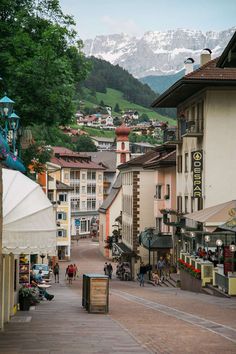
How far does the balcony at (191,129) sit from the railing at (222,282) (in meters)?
16.4

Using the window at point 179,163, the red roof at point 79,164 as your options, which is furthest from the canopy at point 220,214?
the red roof at point 79,164

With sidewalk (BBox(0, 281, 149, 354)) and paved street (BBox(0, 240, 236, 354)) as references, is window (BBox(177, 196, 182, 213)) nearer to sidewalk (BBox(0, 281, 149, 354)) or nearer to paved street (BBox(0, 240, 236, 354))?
paved street (BBox(0, 240, 236, 354))

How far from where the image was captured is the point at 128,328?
76.3ft

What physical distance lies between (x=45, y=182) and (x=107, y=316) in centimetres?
6124

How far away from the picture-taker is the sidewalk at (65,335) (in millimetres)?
18500

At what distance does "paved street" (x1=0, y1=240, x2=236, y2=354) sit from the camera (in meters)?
18.9

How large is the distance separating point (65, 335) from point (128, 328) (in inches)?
101

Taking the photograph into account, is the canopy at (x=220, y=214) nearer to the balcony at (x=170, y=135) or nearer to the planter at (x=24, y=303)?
the planter at (x=24, y=303)

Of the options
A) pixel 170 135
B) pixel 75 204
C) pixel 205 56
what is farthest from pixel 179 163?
pixel 75 204

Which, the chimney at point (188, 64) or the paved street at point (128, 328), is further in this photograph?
the chimney at point (188, 64)

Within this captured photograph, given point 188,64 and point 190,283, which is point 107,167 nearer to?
point 188,64

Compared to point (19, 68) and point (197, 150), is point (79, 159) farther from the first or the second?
point (19, 68)

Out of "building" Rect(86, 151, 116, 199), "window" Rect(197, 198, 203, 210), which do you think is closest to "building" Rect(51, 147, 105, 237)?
"building" Rect(86, 151, 116, 199)

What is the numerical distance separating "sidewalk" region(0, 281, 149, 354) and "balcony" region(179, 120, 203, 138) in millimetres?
27114
